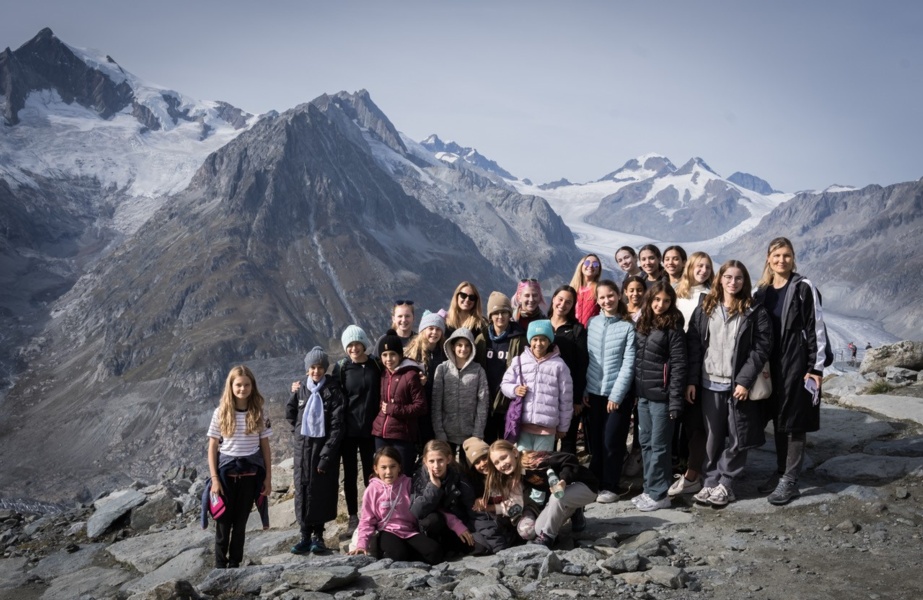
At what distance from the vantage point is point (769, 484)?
909 cm

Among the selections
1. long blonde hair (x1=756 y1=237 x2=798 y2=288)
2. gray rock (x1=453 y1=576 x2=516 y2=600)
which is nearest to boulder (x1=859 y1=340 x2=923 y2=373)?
long blonde hair (x1=756 y1=237 x2=798 y2=288)

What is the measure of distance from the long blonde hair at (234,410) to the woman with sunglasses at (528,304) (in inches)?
149

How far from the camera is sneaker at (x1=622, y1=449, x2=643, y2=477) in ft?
33.3

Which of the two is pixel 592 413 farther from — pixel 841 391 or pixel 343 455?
pixel 841 391

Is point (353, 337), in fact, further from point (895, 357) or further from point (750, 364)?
point (895, 357)

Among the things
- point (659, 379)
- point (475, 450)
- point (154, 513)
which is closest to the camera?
point (475, 450)

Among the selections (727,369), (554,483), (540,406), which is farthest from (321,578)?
(727,369)

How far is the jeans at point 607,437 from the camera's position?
29.4 feet

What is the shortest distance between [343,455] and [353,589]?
3.14 metres

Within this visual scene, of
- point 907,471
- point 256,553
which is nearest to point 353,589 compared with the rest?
point 256,553

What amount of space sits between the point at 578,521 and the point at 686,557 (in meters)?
1.42

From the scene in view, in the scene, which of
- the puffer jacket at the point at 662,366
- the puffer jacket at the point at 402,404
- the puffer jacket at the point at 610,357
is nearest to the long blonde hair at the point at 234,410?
the puffer jacket at the point at 402,404

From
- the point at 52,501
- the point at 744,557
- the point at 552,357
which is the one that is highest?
the point at 552,357

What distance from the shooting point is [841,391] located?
16766 mm
